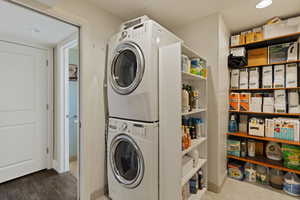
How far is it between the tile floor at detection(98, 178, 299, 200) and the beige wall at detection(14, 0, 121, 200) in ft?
1.25

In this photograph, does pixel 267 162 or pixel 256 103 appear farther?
pixel 256 103

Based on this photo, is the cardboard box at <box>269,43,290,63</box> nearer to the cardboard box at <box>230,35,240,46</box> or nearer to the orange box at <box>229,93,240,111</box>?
the cardboard box at <box>230,35,240,46</box>

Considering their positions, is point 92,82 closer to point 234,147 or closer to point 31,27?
point 31,27

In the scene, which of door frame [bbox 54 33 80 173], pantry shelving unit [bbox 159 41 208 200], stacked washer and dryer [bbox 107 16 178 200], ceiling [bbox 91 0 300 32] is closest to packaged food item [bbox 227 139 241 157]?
pantry shelving unit [bbox 159 41 208 200]

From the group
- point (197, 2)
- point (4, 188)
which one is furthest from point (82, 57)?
point (4, 188)

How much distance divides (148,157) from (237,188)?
1557 mm

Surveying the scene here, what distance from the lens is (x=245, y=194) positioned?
1.86 m

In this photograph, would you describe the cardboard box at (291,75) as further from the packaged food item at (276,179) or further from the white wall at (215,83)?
the packaged food item at (276,179)

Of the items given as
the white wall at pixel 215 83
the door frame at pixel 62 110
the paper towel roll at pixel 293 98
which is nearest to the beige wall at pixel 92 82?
the door frame at pixel 62 110

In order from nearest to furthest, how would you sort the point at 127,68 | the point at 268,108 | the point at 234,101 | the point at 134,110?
the point at 134,110 → the point at 127,68 → the point at 268,108 → the point at 234,101

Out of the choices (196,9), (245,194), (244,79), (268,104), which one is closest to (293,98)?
(268,104)

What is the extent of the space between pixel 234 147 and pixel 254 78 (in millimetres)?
1125

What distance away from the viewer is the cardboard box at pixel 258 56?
213 centimetres

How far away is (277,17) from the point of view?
6.48ft
